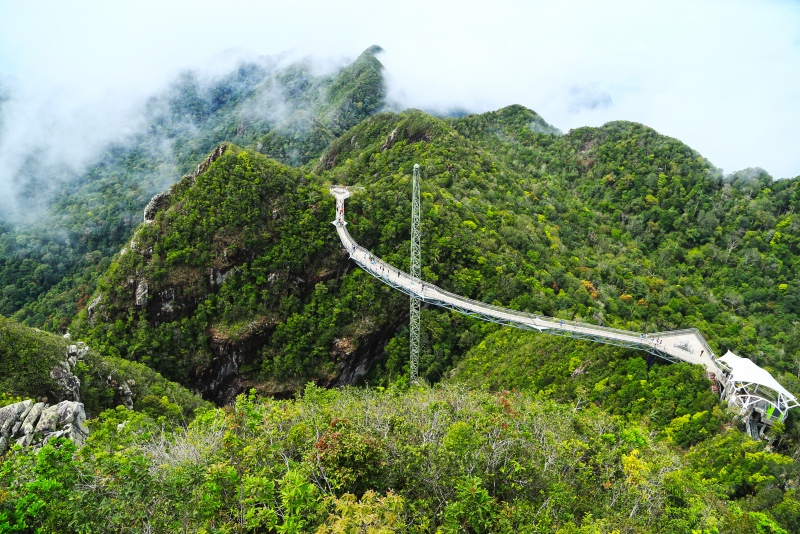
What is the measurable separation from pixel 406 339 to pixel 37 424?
30226 millimetres

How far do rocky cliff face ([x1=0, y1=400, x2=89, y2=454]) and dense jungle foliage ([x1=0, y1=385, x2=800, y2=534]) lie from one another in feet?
4.88

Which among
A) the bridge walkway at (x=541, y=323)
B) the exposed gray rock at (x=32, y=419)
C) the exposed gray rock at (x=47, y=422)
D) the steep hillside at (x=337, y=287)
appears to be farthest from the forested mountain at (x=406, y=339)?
the exposed gray rock at (x=32, y=419)

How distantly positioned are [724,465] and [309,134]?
121m

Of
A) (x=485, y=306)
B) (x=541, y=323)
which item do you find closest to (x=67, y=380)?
(x=485, y=306)

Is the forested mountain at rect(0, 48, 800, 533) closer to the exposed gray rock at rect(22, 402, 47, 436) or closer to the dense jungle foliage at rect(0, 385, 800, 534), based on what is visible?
the dense jungle foliage at rect(0, 385, 800, 534)

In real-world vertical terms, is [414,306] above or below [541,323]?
below

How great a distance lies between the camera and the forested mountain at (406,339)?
472 inches

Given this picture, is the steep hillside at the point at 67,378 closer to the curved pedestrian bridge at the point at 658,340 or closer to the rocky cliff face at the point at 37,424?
the rocky cliff face at the point at 37,424

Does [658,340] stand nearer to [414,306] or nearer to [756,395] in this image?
[756,395]

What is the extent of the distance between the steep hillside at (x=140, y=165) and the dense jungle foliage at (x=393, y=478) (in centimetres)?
6151

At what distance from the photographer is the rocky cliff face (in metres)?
18.5

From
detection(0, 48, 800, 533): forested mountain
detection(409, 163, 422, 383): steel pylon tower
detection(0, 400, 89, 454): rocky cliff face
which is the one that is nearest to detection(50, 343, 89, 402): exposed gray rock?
detection(0, 48, 800, 533): forested mountain

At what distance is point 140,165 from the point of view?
453 feet

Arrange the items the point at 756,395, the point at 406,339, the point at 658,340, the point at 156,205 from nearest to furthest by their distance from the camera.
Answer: the point at 756,395 < the point at 658,340 < the point at 406,339 < the point at 156,205
